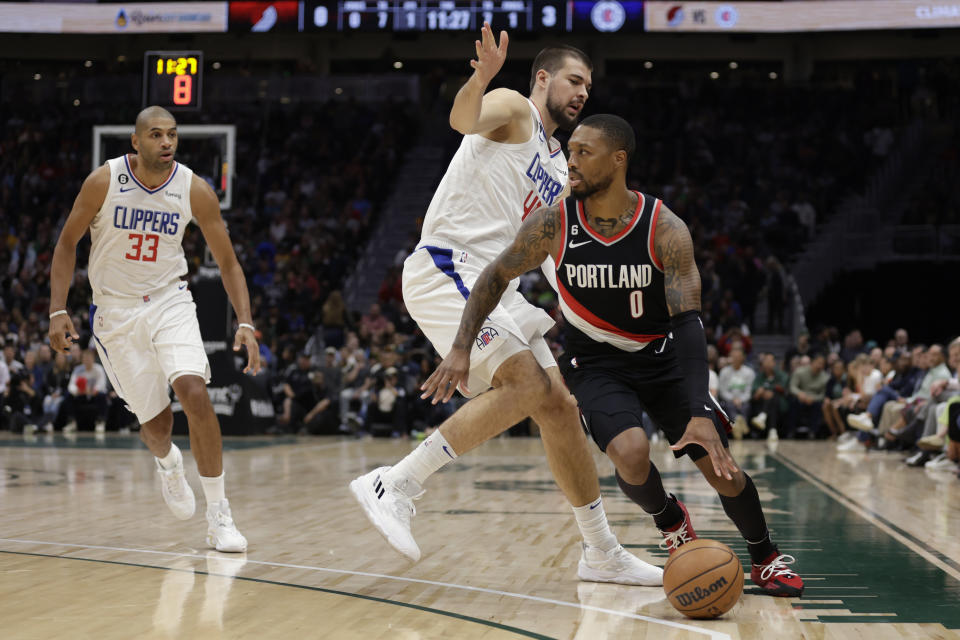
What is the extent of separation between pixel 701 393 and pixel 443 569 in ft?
5.33

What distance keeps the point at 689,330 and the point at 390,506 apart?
4.63 ft

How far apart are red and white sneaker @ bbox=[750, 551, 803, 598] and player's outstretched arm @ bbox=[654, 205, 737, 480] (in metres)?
0.56

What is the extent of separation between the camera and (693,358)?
172 inches

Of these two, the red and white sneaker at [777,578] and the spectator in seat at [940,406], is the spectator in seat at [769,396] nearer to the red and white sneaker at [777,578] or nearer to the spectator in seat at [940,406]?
the spectator in seat at [940,406]

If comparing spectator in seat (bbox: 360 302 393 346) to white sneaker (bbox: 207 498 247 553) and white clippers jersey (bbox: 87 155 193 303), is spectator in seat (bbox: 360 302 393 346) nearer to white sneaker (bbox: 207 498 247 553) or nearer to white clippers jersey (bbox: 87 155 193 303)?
white clippers jersey (bbox: 87 155 193 303)

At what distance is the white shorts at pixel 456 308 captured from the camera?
479 cm

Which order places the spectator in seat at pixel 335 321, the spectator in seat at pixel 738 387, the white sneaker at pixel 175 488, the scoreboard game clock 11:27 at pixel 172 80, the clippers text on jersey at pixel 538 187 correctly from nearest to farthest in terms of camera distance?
the clippers text on jersey at pixel 538 187
the white sneaker at pixel 175 488
the scoreboard game clock 11:27 at pixel 172 80
the spectator in seat at pixel 738 387
the spectator in seat at pixel 335 321

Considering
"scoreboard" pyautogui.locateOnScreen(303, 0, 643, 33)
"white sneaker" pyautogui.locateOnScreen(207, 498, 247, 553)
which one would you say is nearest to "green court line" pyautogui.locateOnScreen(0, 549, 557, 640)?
"white sneaker" pyautogui.locateOnScreen(207, 498, 247, 553)

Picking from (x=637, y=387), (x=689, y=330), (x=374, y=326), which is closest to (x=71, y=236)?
(x=637, y=387)

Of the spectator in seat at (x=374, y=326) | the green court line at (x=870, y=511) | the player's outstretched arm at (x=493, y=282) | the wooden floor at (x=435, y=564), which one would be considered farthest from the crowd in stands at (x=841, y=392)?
the player's outstretched arm at (x=493, y=282)

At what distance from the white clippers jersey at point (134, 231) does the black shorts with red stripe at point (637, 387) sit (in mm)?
2547

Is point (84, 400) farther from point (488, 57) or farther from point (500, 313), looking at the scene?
point (488, 57)

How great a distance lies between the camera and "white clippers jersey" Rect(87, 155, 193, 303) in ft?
19.9

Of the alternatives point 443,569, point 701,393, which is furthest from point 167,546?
point 701,393
